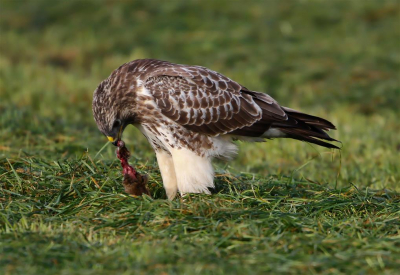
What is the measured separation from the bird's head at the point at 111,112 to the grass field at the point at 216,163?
48cm

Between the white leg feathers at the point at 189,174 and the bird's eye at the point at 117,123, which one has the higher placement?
the bird's eye at the point at 117,123

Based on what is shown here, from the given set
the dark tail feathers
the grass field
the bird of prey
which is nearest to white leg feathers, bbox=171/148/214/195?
the bird of prey

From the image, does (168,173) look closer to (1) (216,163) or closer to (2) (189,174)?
(2) (189,174)

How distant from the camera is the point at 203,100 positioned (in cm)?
709

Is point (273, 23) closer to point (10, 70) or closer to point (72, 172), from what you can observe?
point (10, 70)

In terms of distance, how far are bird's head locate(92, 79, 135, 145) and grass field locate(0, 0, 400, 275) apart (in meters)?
0.48

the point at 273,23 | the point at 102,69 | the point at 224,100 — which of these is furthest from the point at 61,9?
the point at 224,100

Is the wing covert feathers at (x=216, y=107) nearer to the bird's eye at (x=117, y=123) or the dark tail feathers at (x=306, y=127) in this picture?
the dark tail feathers at (x=306, y=127)

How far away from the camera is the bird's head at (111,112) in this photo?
21.9ft

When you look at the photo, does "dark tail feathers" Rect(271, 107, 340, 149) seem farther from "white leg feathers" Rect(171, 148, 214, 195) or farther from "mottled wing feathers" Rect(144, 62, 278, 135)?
"white leg feathers" Rect(171, 148, 214, 195)

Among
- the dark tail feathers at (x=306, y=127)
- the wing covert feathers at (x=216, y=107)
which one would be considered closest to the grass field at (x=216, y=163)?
the dark tail feathers at (x=306, y=127)

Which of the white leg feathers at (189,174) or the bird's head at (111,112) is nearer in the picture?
the bird's head at (111,112)

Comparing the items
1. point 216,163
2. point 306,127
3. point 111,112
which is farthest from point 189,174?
point 216,163

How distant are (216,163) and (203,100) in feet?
7.00
